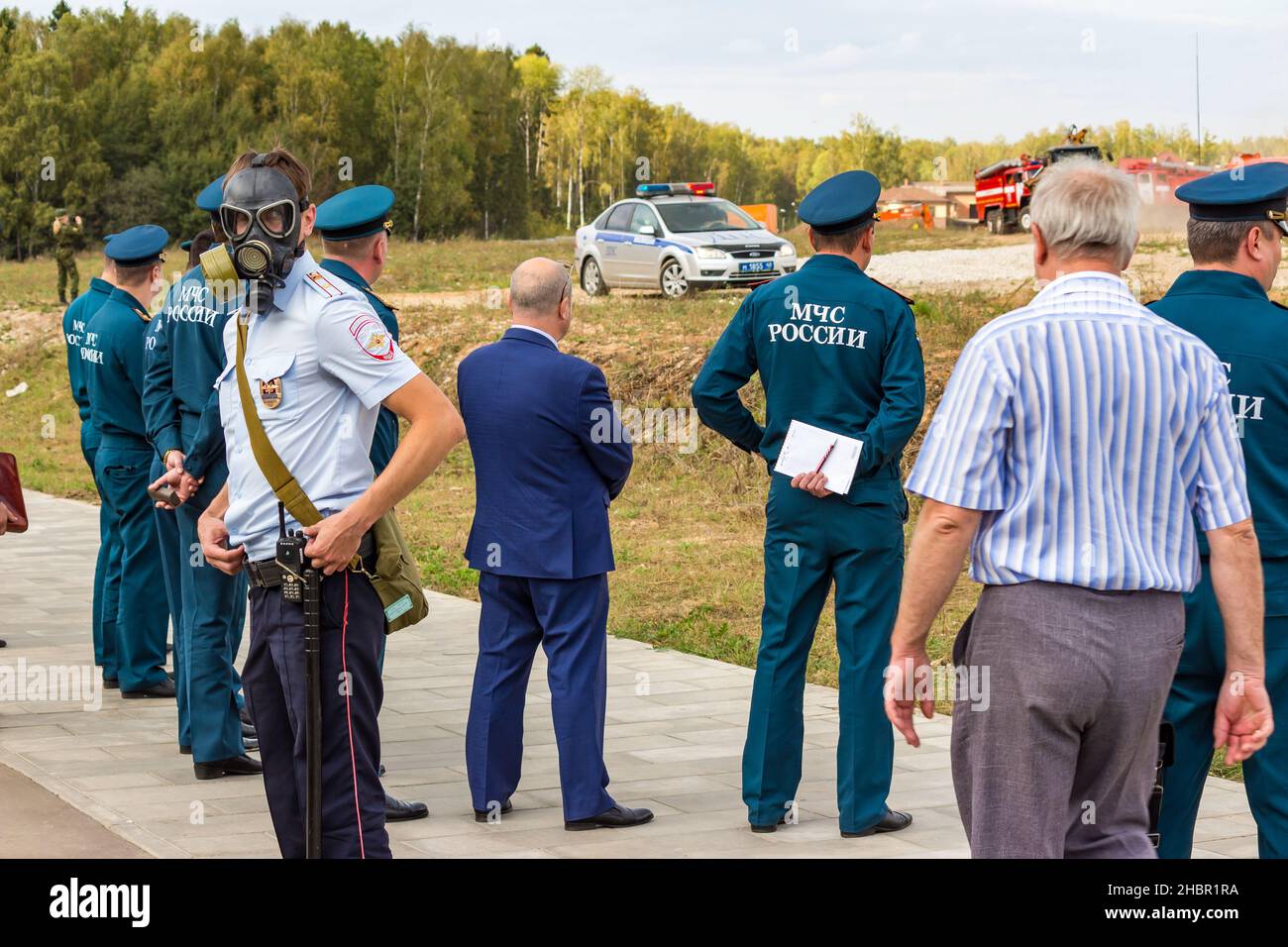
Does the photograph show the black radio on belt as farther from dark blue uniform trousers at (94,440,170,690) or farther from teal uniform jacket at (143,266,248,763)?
dark blue uniform trousers at (94,440,170,690)

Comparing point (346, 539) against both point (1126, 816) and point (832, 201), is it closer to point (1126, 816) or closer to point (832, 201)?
point (1126, 816)

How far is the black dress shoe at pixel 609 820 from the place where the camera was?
5887 millimetres

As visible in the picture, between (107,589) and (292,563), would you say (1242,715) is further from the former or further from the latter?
(107,589)

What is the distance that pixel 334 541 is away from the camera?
3973 mm

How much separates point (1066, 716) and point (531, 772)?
3.75 m

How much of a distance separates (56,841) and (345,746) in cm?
205

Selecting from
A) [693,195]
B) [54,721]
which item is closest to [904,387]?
[54,721]

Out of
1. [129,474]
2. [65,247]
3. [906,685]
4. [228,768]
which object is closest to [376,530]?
[906,685]

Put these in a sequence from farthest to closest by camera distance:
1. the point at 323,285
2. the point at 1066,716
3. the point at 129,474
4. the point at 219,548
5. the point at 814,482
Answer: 1. the point at 129,474
2. the point at 814,482
3. the point at 219,548
4. the point at 323,285
5. the point at 1066,716

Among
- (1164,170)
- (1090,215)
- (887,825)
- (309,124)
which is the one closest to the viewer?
(1090,215)

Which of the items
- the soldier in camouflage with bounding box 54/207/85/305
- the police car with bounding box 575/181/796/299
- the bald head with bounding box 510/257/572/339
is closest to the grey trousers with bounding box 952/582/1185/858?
the bald head with bounding box 510/257/572/339

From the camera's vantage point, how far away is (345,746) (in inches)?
164
